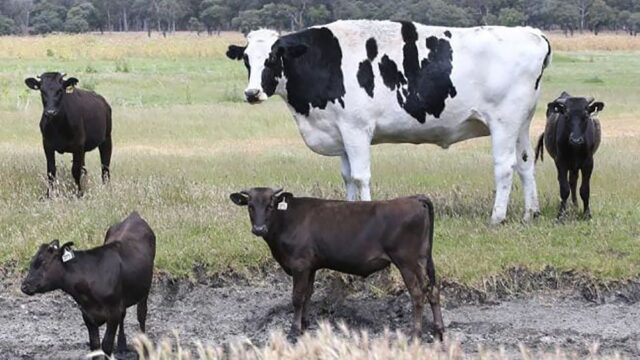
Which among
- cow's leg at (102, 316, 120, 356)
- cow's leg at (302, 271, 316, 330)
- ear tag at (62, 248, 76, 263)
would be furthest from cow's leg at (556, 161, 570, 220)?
ear tag at (62, 248, 76, 263)

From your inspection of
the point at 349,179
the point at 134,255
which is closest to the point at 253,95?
the point at 349,179

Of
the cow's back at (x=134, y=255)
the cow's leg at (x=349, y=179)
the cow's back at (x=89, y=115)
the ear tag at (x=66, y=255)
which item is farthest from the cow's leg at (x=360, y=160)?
the cow's back at (x=89, y=115)

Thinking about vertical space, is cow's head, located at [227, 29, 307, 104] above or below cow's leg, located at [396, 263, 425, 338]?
above

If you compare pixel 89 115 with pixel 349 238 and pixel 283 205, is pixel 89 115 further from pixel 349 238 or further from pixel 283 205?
pixel 349 238

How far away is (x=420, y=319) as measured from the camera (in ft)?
31.9

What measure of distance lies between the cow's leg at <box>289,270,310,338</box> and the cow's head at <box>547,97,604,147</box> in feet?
14.2

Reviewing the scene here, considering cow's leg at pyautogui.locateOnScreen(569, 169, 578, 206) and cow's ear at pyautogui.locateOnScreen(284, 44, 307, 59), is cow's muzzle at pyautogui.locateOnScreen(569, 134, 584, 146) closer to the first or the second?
cow's leg at pyautogui.locateOnScreen(569, 169, 578, 206)

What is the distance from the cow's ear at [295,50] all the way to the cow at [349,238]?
288 centimetres

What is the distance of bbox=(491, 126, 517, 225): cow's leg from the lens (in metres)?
12.9

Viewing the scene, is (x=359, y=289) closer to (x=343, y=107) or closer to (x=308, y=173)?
(x=343, y=107)

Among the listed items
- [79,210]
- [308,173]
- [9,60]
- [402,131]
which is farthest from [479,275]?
[9,60]

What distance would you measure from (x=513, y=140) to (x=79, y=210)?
16.0ft

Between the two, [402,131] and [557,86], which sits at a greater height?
[402,131]

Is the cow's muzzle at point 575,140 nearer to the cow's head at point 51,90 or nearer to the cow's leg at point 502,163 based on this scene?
the cow's leg at point 502,163
